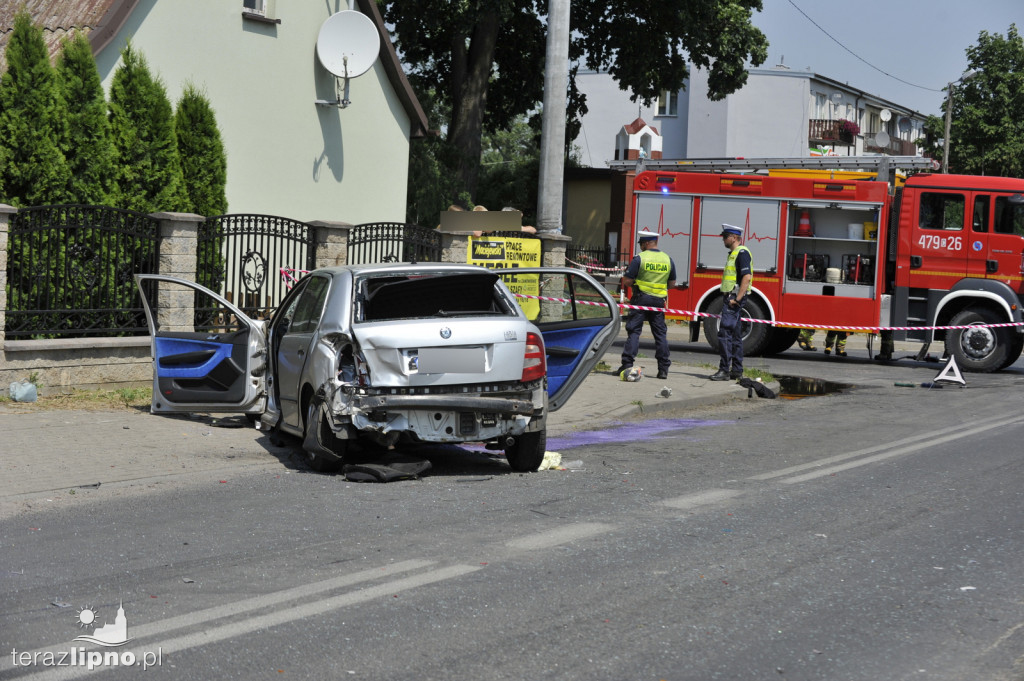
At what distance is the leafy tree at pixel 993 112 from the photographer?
4419cm

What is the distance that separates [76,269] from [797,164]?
12.7 metres

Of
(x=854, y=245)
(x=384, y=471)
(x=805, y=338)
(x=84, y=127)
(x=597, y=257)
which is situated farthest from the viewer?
(x=597, y=257)

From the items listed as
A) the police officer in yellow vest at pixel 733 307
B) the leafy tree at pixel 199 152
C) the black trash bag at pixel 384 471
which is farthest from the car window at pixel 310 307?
the leafy tree at pixel 199 152

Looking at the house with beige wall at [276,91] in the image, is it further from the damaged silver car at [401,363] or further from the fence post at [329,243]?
the damaged silver car at [401,363]

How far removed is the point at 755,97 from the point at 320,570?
53565 millimetres

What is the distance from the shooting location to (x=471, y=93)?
2873cm

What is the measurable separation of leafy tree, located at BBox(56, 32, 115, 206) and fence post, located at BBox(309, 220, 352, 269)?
249 centimetres

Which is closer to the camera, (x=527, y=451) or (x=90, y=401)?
(x=527, y=451)

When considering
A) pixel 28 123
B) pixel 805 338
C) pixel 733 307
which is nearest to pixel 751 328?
pixel 805 338

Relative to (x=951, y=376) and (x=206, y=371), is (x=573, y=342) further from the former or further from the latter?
(x=951, y=376)

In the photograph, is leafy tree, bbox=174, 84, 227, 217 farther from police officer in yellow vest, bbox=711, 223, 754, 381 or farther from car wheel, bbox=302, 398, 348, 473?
car wheel, bbox=302, 398, 348, 473

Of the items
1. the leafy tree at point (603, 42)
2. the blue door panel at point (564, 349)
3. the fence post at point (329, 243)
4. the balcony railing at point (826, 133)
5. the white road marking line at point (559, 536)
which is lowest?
the white road marking line at point (559, 536)

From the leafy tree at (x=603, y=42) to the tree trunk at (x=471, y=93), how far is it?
2cm

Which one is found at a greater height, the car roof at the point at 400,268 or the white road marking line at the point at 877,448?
the car roof at the point at 400,268
